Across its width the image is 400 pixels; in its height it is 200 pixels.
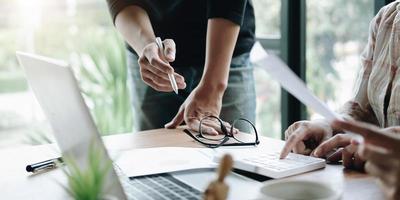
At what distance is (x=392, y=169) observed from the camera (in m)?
0.71

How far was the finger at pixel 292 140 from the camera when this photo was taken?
125 centimetres

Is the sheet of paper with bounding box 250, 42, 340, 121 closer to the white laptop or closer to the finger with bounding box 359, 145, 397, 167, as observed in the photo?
the finger with bounding box 359, 145, 397, 167

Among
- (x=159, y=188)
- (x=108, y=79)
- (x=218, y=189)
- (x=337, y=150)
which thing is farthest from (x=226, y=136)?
(x=108, y=79)

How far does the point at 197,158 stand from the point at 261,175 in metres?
0.20

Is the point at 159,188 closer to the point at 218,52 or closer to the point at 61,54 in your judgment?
the point at 218,52

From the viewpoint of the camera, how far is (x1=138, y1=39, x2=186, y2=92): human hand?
1606 mm

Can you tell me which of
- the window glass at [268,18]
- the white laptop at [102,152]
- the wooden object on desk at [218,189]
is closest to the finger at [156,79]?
the white laptop at [102,152]

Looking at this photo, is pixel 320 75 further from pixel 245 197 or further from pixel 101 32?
pixel 245 197

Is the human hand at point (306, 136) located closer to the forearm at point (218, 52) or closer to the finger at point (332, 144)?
the finger at point (332, 144)

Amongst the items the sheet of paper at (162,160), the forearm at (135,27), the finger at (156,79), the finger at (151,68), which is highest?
the forearm at (135,27)

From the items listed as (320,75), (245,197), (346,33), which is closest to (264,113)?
(320,75)

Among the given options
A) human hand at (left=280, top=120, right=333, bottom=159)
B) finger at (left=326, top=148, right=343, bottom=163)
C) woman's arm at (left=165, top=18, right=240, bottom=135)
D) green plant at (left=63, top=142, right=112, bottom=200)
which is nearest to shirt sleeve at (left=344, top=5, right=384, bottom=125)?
human hand at (left=280, top=120, right=333, bottom=159)

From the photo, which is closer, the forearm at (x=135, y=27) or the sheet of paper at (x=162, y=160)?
the sheet of paper at (x=162, y=160)

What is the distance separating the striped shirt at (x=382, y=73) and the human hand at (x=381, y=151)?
2.48 feet
